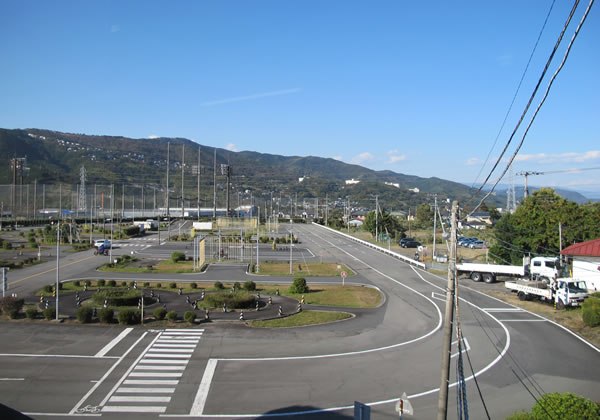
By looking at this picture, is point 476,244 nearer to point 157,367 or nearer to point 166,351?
point 166,351

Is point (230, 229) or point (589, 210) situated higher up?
point (589, 210)

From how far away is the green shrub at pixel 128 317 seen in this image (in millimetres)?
21547

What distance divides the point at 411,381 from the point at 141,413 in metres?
9.41

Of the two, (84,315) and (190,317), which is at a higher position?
(84,315)

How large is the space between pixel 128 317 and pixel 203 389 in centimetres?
920

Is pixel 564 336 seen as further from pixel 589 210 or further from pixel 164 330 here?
pixel 589 210

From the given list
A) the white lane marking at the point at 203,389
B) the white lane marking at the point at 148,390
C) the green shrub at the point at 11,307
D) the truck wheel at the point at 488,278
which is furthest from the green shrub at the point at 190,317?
the truck wheel at the point at 488,278

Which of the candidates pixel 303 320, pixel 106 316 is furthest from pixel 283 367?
pixel 106 316

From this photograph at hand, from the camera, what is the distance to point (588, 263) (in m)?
30.6

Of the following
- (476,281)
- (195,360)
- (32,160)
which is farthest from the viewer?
(32,160)

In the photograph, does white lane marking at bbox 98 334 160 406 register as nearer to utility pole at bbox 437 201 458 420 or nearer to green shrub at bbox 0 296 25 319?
green shrub at bbox 0 296 25 319

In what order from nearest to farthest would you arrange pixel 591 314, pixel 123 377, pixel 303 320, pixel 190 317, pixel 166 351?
1. pixel 123 377
2. pixel 166 351
3. pixel 190 317
4. pixel 591 314
5. pixel 303 320

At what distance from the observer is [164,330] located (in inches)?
829

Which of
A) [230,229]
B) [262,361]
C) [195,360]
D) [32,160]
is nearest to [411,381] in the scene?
[262,361]
